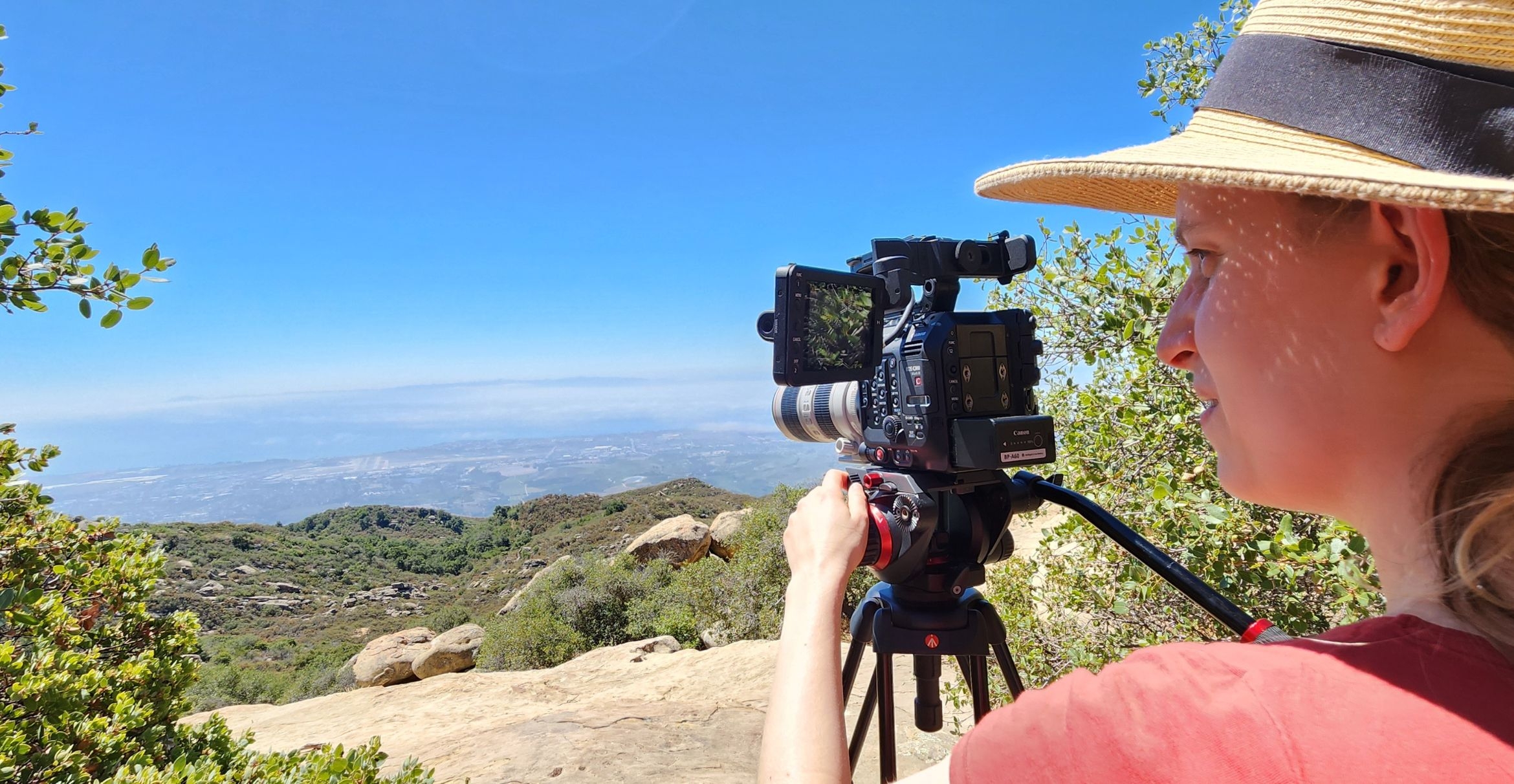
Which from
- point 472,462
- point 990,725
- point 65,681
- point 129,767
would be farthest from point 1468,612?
point 472,462

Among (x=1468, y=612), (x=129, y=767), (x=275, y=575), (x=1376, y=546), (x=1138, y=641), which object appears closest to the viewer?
(x=1468, y=612)

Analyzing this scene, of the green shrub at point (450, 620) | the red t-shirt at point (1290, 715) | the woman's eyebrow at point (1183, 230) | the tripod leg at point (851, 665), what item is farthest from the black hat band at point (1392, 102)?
the green shrub at point (450, 620)

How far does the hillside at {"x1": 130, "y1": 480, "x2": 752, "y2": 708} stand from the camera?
17.3 meters

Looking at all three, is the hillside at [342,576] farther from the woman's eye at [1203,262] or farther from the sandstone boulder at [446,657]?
the woman's eye at [1203,262]

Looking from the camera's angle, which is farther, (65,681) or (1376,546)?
(65,681)

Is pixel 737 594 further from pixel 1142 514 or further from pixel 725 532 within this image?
pixel 1142 514

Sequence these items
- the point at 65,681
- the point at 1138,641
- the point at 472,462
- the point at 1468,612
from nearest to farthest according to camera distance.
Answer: the point at 1468,612
the point at 65,681
the point at 1138,641
the point at 472,462

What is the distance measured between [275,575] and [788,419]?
108 feet

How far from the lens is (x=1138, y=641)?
2.70 m

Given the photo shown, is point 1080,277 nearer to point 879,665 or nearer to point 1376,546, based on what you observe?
point 879,665

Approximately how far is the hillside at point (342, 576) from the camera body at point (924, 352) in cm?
1431

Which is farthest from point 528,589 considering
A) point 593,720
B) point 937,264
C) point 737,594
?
point 937,264


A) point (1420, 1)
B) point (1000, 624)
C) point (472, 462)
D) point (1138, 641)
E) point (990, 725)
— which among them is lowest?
point (472, 462)

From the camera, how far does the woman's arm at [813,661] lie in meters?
0.81
